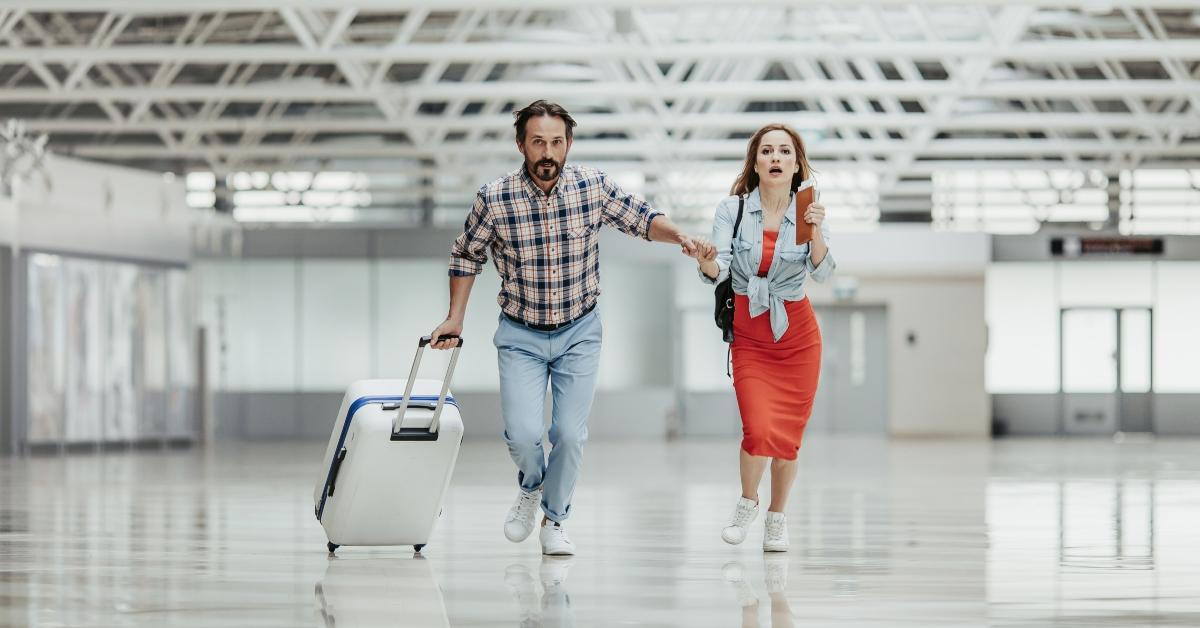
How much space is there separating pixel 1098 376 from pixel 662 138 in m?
9.90

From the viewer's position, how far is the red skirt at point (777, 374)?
5.88 m

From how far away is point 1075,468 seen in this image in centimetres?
1523

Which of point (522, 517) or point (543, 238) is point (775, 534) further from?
point (543, 238)

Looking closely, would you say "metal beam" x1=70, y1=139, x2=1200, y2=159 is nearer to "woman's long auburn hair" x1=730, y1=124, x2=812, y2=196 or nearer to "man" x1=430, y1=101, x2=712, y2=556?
"woman's long auburn hair" x1=730, y1=124, x2=812, y2=196

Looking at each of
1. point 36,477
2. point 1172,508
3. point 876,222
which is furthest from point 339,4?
point 876,222

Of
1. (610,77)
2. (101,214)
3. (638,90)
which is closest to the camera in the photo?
(638,90)

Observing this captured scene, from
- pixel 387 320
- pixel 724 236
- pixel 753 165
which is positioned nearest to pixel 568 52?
pixel 387 320

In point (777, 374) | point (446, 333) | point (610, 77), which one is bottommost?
point (777, 374)

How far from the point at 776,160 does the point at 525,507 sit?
5.00ft

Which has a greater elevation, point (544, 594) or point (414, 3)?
point (414, 3)

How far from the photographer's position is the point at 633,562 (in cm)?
560

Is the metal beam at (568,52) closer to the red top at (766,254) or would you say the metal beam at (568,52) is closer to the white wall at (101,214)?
the white wall at (101,214)

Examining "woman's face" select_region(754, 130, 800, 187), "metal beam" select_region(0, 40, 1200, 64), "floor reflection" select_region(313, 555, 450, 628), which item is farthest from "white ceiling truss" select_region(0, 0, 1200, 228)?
"floor reflection" select_region(313, 555, 450, 628)

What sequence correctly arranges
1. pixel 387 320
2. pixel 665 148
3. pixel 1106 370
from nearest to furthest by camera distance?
pixel 665 148 < pixel 387 320 < pixel 1106 370
